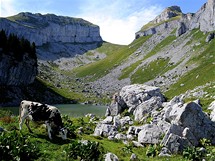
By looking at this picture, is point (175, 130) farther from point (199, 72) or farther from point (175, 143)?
point (199, 72)

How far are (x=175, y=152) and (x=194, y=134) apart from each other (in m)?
5.77

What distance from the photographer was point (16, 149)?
1784cm

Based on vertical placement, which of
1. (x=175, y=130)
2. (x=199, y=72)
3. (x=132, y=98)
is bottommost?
(x=175, y=130)

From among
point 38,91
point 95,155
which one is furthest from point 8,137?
point 38,91

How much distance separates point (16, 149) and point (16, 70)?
125720mm

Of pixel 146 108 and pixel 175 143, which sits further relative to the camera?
pixel 146 108

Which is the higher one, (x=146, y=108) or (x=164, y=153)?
(x=146, y=108)

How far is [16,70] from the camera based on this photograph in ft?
452

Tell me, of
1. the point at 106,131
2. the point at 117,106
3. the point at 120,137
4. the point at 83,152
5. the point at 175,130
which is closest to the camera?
the point at 83,152

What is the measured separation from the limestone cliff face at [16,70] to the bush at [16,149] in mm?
118112

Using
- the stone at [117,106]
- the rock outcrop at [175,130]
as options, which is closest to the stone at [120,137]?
the rock outcrop at [175,130]

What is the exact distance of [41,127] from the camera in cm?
2547

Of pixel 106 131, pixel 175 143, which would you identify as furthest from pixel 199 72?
pixel 175 143

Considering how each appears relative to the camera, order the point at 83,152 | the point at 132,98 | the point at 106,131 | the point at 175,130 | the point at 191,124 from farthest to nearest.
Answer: the point at 132,98, the point at 106,131, the point at 191,124, the point at 175,130, the point at 83,152
